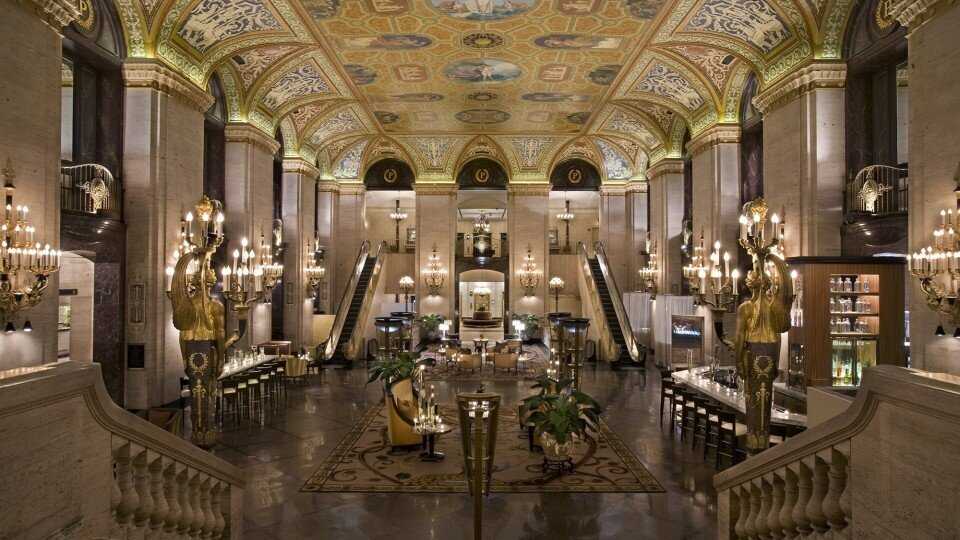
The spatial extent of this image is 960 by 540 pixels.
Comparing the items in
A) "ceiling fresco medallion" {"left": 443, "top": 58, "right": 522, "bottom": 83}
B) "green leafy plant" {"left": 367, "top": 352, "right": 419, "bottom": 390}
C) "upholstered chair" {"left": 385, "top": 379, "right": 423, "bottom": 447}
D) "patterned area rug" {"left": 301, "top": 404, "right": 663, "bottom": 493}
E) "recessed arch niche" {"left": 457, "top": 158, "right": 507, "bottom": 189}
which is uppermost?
"ceiling fresco medallion" {"left": 443, "top": 58, "right": 522, "bottom": 83}

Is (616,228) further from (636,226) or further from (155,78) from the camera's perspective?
(155,78)

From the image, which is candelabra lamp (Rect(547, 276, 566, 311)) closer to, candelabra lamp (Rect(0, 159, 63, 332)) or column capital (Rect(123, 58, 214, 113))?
column capital (Rect(123, 58, 214, 113))

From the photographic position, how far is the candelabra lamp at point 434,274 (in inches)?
878

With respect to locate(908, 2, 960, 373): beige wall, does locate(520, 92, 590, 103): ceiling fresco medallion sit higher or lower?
higher

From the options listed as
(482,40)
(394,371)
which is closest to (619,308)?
(482,40)

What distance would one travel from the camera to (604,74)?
1420 centimetres

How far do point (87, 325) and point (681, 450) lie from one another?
1012 centimetres

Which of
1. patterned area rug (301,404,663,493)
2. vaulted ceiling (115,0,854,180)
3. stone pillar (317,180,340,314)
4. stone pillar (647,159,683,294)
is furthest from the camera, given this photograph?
stone pillar (317,180,340,314)

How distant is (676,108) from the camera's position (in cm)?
1549

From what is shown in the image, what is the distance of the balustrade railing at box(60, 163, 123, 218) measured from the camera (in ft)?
29.7

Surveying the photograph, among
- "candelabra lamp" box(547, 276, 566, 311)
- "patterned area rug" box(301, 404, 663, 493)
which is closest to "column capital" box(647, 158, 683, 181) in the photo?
"candelabra lamp" box(547, 276, 566, 311)

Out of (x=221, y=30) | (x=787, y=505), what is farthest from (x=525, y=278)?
(x=787, y=505)

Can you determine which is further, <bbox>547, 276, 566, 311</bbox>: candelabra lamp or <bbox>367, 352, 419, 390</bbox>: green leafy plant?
<bbox>547, 276, 566, 311</bbox>: candelabra lamp

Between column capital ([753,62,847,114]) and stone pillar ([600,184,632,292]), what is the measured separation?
11.6 metres
